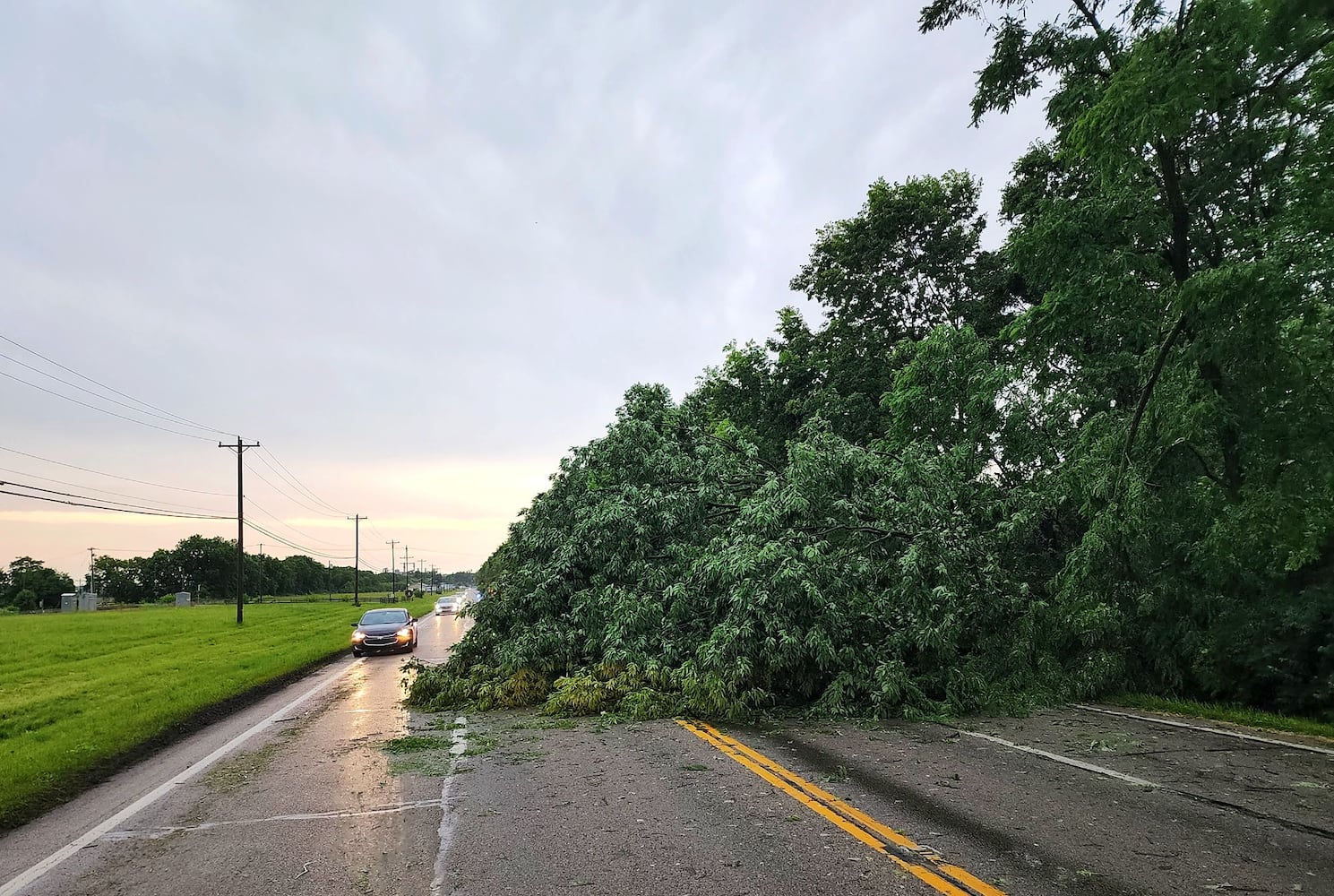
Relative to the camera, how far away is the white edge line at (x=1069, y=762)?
6.60m

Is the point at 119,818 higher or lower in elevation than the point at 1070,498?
lower

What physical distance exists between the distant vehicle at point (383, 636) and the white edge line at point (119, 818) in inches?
473

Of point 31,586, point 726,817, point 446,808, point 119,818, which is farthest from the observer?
point 31,586

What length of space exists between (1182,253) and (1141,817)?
9757 mm

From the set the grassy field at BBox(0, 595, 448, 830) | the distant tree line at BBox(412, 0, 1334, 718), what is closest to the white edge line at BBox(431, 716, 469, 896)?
the distant tree line at BBox(412, 0, 1334, 718)

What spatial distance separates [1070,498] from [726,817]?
31.8 feet

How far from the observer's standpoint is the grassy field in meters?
8.09

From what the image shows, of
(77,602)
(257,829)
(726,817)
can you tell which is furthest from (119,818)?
(77,602)

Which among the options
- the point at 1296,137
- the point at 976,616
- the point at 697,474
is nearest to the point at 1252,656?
the point at 976,616

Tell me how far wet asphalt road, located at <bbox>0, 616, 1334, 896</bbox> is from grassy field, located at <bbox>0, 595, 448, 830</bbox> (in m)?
0.69

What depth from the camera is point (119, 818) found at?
6211mm

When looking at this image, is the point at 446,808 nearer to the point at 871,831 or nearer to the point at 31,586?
the point at 871,831

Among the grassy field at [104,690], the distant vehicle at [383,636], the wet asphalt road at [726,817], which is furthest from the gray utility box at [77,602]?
the wet asphalt road at [726,817]

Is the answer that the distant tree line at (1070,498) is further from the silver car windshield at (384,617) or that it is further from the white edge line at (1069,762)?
the silver car windshield at (384,617)
